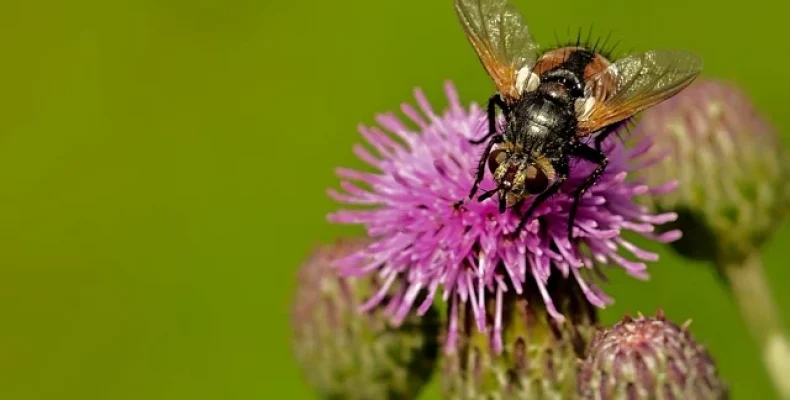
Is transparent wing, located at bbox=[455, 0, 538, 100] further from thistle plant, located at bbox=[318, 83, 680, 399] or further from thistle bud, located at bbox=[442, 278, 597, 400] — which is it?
thistle bud, located at bbox=[442, 278, 597, 400]

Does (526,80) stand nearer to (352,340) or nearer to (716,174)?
(716,174)

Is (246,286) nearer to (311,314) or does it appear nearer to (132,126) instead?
(132,126)

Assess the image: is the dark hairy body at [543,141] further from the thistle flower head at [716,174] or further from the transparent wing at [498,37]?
the thistle flower head at [716,174]

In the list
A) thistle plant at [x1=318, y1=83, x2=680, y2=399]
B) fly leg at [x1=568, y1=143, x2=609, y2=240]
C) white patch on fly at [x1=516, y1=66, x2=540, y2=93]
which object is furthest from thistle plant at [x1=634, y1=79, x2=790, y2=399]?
white patch on fly at [x1=516, y1=66, x2=540, y2=93]

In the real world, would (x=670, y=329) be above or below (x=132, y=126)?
below

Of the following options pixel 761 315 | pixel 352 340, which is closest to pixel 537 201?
pixel 352 340

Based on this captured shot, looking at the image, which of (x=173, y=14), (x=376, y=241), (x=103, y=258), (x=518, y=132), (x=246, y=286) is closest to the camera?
(x=518, y=132)

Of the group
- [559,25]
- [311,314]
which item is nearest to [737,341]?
[559,25]
